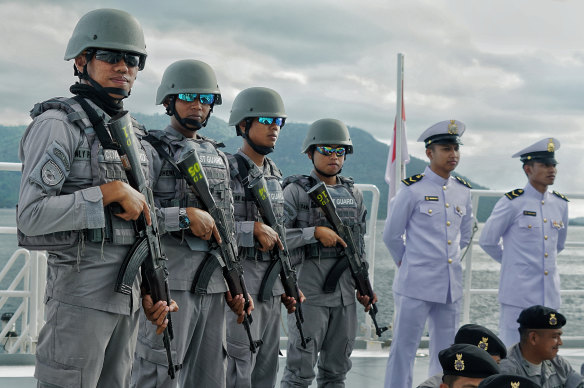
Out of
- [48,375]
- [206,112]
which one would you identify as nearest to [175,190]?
[206,112]

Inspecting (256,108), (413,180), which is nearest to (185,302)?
(256,108)

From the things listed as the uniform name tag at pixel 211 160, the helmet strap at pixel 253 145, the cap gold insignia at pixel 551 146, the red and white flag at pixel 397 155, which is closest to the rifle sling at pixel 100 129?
the uniform name tag at pixel 211 160

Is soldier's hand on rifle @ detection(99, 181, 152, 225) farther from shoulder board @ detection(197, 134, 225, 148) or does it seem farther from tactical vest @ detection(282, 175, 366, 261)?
tactical vest @ detection(282, 175, 366, 261)

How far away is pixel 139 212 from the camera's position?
251 cm

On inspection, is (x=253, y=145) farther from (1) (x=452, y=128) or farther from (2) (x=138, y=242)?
(2) (x=138, y=242)

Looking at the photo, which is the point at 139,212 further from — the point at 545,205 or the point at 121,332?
the point at 545,205

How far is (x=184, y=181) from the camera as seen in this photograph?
3.32 metres

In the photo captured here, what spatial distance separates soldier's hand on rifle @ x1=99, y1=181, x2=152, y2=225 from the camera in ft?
8.05

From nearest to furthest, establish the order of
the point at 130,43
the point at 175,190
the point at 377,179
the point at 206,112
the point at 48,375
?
the point at 48,375 → the point at 130,43 → the point at 175,190 → the point at 206,112 → the point at 377,179

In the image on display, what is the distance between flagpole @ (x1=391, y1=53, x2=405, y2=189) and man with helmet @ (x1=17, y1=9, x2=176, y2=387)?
4.40 meters

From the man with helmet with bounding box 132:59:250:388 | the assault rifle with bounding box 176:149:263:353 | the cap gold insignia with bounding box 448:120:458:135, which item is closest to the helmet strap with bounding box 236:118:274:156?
the man with helmet with bounding box 132:59:250:388

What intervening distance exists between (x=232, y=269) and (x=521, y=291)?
109 inches

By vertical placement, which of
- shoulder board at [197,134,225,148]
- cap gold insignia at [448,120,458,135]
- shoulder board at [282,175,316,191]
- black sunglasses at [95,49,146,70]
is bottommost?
shoulder board at [282,175,316,191]

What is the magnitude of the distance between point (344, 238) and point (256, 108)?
39.9 inches
